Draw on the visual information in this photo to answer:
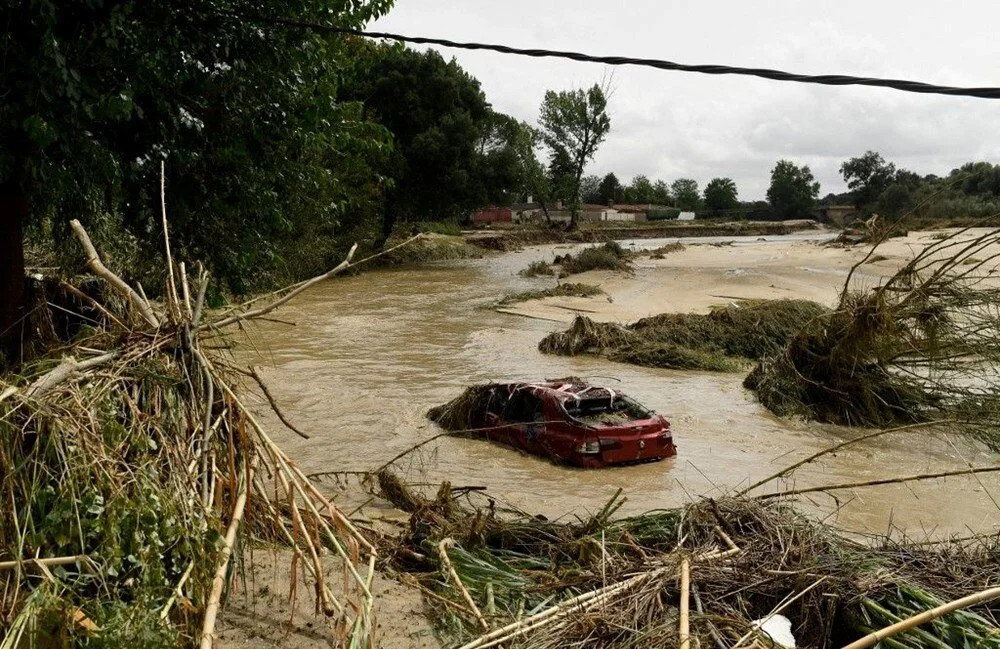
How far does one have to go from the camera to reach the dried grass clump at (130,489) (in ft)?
13.5

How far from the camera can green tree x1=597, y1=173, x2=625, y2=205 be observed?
459ft

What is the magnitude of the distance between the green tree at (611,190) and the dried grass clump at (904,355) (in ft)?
410

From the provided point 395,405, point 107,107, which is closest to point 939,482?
point 395,405

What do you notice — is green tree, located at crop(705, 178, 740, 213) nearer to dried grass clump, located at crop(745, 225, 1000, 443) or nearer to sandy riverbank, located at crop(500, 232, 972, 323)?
sandy riverbank, located at crop(500, 232, 972, 323)

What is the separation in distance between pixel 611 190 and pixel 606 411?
132333mm

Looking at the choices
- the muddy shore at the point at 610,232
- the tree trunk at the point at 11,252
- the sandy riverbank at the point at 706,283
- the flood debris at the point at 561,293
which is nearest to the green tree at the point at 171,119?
the tree trunk at the point at 11,252

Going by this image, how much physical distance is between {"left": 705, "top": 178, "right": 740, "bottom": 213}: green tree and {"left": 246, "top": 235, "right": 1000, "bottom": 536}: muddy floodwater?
348ft

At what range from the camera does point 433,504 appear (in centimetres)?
752

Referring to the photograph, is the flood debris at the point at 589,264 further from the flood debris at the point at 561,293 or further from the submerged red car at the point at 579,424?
the submerged red car at the point at 579,424

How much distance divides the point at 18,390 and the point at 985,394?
45.0ft

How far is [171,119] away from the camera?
995cm

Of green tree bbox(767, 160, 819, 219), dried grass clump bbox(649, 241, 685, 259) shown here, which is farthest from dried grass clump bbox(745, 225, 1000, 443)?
green tree bbox(767, 160, 819, 219)

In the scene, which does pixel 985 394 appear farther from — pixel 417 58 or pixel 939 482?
pixel 417 58

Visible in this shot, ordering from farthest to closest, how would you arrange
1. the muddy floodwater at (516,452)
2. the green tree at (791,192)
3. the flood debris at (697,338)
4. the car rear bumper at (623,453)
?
the green tree at (791,192) → the flood debris at (697,338) → the car rear bumper at (623,453) → the muddy floodwater at (516,452)
